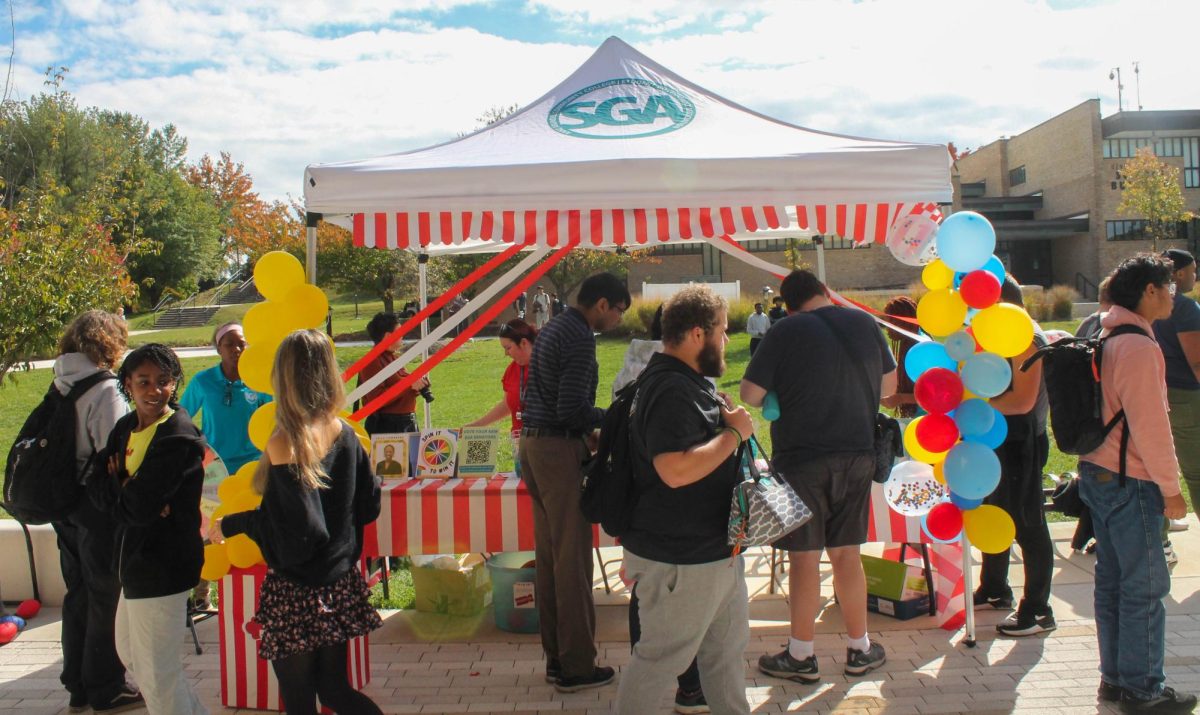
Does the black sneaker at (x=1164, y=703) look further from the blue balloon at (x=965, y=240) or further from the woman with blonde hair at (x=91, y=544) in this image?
the woman with blonde hair at (x=91, y=544)

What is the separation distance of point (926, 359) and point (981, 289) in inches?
19.5

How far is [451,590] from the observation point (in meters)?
4.95

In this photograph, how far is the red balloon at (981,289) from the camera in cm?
385

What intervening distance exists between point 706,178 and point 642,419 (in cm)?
175

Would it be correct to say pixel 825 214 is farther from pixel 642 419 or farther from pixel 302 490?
pixel 302 490

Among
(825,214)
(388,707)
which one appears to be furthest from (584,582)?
(825,214)

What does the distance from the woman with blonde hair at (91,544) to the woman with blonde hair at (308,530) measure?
108 cm

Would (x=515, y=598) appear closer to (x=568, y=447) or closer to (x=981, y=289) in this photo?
(x=568, y=447)

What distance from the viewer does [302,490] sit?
272cm

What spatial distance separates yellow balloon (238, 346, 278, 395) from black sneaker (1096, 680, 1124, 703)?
3.63 meters

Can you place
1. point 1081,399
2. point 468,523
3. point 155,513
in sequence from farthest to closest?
point 468,523 → point 1081,399 → point 155,513

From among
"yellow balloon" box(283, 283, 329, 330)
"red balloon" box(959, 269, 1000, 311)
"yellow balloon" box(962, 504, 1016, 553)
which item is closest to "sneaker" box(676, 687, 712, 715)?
"yellow balloon" box(962, 504, 1016, 553)

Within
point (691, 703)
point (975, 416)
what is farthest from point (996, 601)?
point (691, 703)

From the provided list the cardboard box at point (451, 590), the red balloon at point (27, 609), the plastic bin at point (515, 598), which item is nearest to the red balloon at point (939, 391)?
the plastic bin at point (515, 598)
